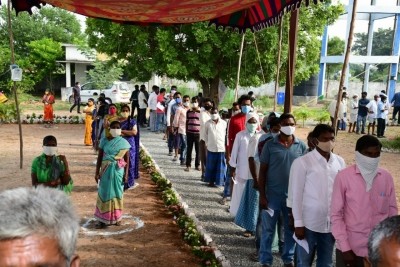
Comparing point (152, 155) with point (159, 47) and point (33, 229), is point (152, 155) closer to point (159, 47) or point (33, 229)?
point (159, 47)

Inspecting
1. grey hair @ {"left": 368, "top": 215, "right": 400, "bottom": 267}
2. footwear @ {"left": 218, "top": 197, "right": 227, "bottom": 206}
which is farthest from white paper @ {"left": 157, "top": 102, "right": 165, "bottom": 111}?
grey hair @ {"left": 368, "top": 215, "right": 400, "bottom": 267}

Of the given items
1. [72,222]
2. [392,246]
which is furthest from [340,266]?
[72,222]

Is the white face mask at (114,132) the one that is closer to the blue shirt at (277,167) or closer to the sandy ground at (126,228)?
the sandy ground at (126,228)

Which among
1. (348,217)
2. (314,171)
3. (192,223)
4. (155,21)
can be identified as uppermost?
(155,21)

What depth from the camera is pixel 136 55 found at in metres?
14.8

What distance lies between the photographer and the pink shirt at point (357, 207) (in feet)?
10.2

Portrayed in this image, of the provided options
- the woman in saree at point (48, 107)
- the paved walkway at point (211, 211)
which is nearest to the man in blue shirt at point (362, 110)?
the paved walkway at point (211, 211)

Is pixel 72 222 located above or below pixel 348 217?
above

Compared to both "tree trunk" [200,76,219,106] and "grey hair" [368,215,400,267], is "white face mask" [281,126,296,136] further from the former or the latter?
"tree trunk" [200,76,219,106]

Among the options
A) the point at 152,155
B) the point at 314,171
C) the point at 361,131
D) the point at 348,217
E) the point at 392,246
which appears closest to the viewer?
the point at 392,246

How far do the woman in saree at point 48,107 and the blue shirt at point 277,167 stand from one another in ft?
43.0

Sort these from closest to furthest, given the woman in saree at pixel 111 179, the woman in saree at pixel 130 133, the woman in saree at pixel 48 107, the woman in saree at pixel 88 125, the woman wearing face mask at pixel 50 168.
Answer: the woman wearing face mask at pixel 50 168 → the woman in saree at pixel 111 179 → the woman in saree at pixel 130 133 → the woman in saree at pixel 88 125 → the woman in saree at pixel 48 107

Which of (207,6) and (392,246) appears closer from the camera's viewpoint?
(392,246)

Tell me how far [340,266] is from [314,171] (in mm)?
817
